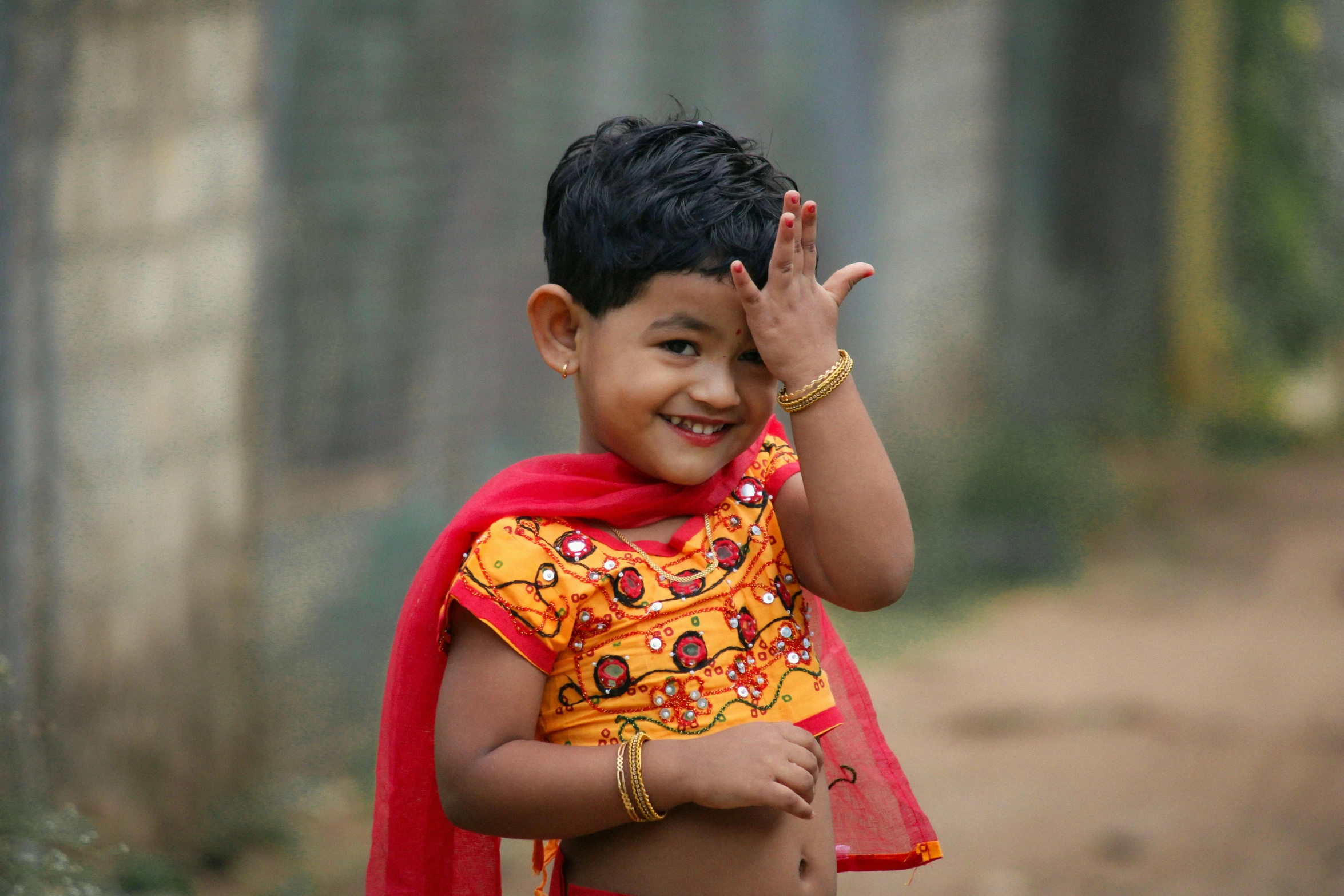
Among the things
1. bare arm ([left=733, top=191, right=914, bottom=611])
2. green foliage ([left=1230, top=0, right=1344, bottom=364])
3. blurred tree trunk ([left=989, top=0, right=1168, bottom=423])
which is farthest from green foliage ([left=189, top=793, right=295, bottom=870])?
green foliage ([left=1230, top=0, right=1344, bottom=364])

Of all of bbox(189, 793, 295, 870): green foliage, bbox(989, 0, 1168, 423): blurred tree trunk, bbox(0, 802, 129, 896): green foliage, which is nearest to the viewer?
bbox(0, 802, 129, 896): green foliage

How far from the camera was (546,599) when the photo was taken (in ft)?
5.41

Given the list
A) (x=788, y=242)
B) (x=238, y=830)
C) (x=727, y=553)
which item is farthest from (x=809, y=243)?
(x=238, y=830)

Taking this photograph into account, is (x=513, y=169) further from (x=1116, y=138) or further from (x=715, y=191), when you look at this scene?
(x=1116, y=138)

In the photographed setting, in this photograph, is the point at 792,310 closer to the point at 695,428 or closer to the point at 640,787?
the point at 695,428

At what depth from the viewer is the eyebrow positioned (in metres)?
1.69

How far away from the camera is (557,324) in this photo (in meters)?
1.81

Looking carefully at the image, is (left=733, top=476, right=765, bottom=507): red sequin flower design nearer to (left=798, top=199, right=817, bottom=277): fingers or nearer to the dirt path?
(left=798, top=199, right=817, bottom=277): fingers

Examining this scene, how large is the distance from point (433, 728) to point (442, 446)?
2.94m

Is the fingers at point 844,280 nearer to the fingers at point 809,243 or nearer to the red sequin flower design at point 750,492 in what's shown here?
the fingers at point 809,243

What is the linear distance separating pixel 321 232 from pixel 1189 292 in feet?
23.2

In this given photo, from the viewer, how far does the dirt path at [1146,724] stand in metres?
3.95

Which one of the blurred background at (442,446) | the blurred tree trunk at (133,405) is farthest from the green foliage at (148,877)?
the blurred tree trunk at (133,405)

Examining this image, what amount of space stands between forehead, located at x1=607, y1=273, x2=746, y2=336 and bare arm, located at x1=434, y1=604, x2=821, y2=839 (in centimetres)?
45
